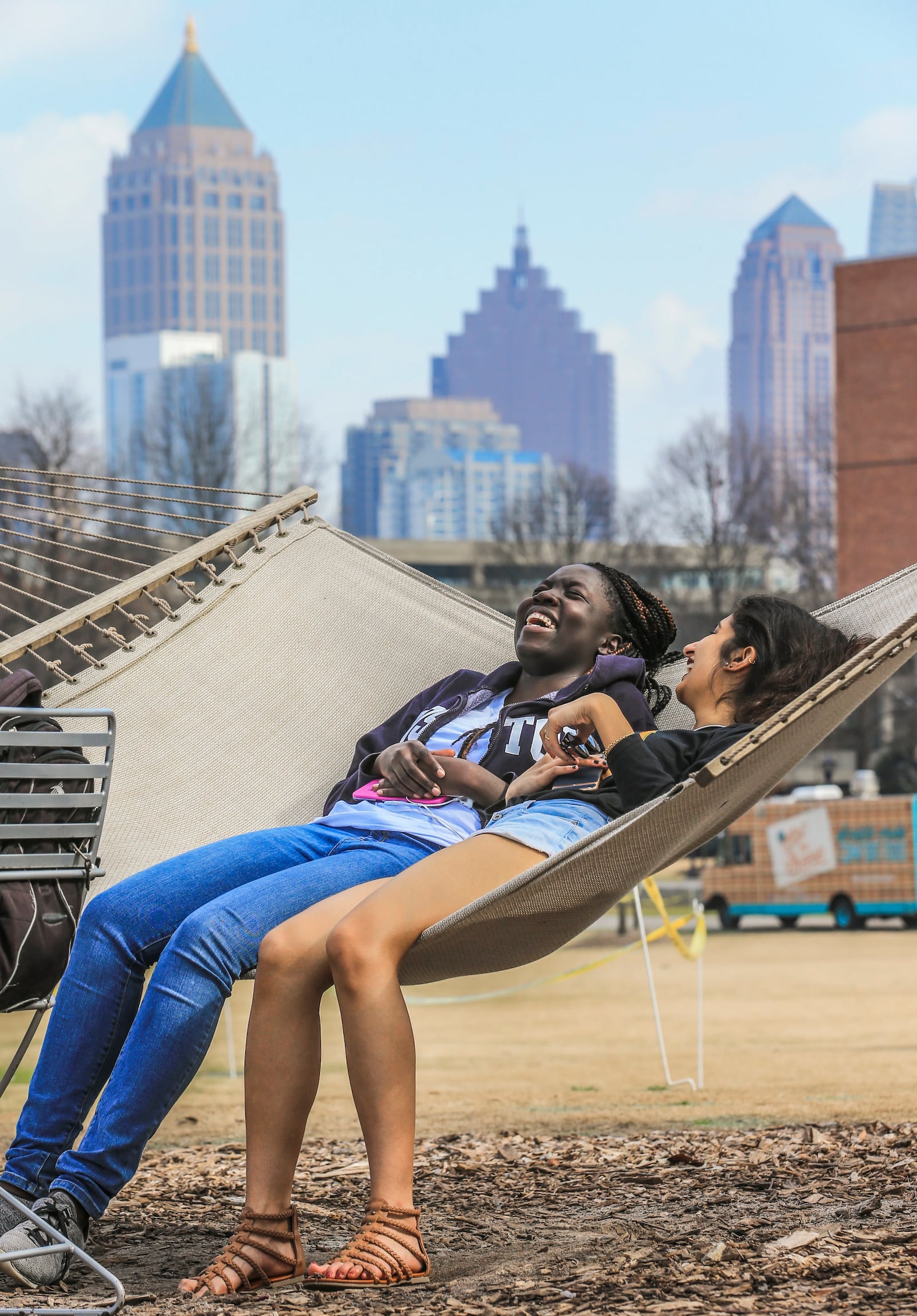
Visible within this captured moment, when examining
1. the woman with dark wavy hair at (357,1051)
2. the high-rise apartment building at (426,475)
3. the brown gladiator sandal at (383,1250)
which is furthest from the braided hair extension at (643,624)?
the high-rise apartment building at (426,475)

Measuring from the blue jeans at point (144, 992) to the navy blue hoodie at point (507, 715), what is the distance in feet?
1.10

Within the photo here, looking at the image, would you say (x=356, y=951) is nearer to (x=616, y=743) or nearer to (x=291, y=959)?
(x=291, y=959)

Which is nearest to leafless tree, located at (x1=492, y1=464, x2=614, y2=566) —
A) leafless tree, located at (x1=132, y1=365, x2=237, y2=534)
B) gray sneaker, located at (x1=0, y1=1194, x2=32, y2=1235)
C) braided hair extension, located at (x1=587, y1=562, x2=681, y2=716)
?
leafless tree, located at (x1=132, y1=365, x2=237, y2=534)

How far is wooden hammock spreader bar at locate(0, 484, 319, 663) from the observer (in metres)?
→ 3.46

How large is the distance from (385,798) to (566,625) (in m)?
0.53

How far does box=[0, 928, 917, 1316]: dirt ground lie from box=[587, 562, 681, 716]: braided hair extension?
970mm

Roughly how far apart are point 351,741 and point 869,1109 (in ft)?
8.98

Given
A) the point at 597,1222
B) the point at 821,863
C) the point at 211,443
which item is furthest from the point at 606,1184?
the point at 211,443

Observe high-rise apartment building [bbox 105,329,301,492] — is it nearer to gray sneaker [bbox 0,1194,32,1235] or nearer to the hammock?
the hammock

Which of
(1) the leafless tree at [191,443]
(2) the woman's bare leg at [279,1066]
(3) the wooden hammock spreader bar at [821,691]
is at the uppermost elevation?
(1) the leafless tree at [191,443]

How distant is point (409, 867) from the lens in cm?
238

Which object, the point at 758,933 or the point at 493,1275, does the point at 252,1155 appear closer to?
the point at 493,1275

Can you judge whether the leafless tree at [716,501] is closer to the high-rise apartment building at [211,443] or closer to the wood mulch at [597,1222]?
the high-rise apartment building at [211,443]

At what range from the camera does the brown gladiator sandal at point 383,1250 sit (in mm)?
2176
